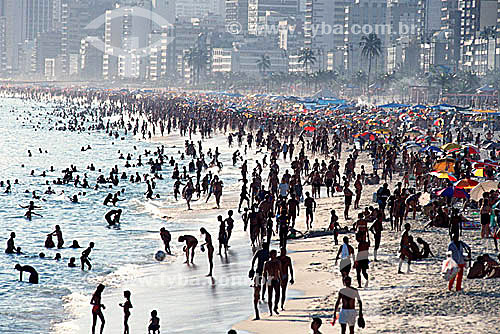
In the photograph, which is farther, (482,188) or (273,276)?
(482,188)

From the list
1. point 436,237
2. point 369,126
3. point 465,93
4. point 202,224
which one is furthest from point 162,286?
point 465,93

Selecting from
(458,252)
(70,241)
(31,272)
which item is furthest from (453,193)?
(70,241)

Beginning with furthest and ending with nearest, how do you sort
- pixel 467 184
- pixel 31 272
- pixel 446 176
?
pixel 446 176
pixel 467 184
pixel 31 272

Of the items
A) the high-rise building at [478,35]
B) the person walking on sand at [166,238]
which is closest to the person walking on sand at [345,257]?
the person walking on sand at [166,238]

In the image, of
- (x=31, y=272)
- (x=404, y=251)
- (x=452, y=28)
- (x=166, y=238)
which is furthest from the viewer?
(x=452, y=28)

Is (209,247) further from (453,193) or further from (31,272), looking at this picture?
(453,193)

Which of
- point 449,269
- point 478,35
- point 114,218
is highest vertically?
point 478,35

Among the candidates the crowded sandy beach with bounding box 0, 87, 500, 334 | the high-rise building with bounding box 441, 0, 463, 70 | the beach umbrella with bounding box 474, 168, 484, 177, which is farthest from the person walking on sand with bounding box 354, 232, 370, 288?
the high-rise building with bounding box 441, 0, 463, 70

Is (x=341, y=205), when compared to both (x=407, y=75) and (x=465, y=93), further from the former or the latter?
(x=407, y=75)

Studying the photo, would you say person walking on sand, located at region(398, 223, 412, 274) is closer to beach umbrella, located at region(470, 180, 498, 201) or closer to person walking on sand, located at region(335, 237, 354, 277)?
person walking on sand, located at region(335, 237, 354, 277)
